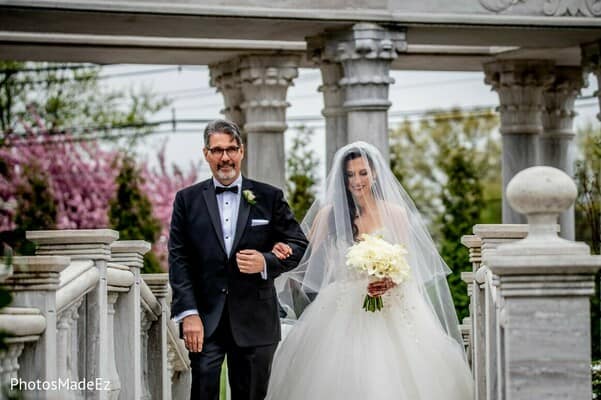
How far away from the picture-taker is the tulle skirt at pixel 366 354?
905cm

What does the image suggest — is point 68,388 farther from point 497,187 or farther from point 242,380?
point 497,187

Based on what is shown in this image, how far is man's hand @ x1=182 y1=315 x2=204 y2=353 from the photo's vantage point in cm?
834

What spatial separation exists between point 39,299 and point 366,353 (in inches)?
118

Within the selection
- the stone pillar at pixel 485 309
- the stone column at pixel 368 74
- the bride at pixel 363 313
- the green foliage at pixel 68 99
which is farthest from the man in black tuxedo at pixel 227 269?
the green foliage at pixel 68 99

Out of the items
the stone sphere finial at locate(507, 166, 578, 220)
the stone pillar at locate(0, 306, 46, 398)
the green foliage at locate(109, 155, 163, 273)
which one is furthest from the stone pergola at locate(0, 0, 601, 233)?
the stone sphere finial at locate(507, 166, 578, 220)

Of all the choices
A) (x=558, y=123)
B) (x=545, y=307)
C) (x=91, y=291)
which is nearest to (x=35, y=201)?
(x=558, y=123)

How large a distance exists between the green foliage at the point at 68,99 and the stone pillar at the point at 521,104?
19207 millimetres

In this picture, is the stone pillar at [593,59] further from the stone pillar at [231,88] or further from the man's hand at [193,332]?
the man's hand at [193,332]

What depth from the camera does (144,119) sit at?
41500mm

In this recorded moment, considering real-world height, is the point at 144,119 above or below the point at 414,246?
above

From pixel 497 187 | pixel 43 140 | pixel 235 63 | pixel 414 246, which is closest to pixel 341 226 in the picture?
pixel 414 246

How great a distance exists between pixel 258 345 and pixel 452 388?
131 centimetres

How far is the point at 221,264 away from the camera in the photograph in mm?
8531

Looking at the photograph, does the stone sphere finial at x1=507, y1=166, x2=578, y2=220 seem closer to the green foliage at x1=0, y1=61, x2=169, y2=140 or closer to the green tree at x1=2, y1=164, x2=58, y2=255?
the green tree at x1=2, y1=164, x2=58, y2=255
